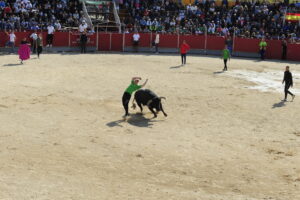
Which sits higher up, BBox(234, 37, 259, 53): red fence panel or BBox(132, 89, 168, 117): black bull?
BBox(234, 37, 259, 53): red fence panel

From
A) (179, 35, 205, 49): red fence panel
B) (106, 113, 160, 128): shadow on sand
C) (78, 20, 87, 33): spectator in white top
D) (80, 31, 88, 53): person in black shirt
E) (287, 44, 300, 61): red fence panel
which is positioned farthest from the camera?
(179, 35, 205, 49): red fence panel

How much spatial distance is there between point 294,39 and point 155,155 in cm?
2393

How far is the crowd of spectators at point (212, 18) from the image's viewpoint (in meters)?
35.0

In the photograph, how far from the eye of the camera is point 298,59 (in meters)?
31.8

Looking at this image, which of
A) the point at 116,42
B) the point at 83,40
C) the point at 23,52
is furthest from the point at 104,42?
the point at 23,52

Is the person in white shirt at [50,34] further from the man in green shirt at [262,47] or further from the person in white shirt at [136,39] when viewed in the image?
the man in green shirt at [262,47]

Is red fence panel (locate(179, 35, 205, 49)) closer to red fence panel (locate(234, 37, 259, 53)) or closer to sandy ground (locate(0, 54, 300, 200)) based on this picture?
red fence panel (locate(234, 37, 259, 53))

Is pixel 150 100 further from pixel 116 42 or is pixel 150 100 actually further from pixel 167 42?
pixel 167 42

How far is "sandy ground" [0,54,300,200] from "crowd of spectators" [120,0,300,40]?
12731mm

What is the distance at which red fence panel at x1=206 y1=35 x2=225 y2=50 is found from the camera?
3353 cm

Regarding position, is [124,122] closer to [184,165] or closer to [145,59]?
[184,165]

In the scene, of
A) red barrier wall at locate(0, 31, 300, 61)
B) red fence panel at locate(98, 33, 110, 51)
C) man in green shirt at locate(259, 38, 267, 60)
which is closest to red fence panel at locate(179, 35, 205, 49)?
red barrier wall at locate(0, 31, 300, 61)

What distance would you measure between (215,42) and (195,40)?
1331 millimetres

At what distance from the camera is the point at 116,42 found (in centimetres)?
3294
